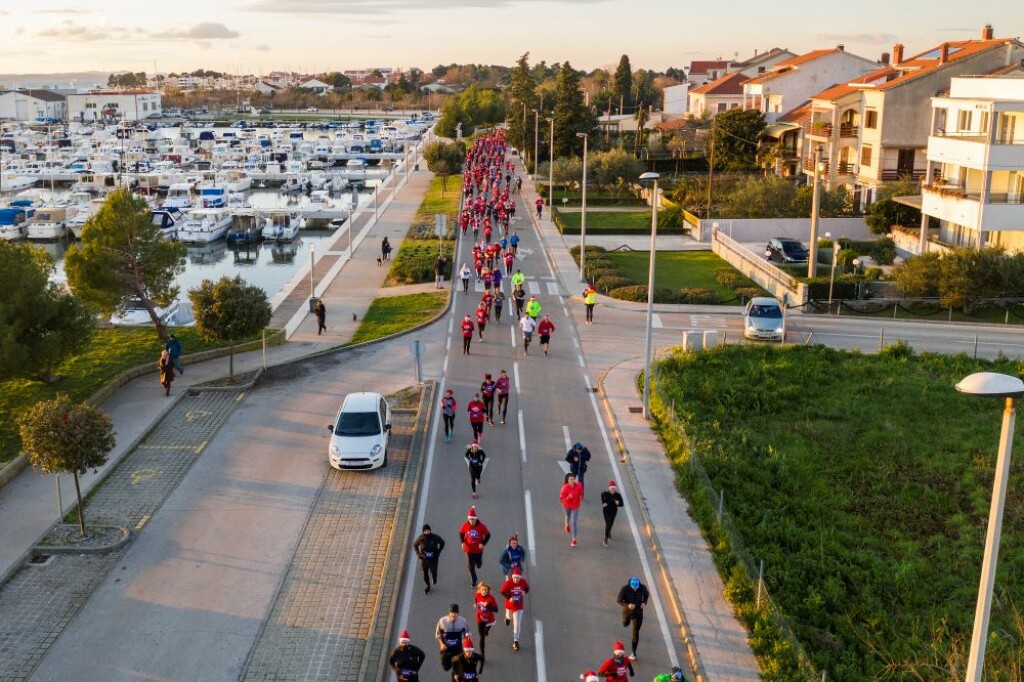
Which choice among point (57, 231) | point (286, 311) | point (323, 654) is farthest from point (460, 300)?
point (57, 231)

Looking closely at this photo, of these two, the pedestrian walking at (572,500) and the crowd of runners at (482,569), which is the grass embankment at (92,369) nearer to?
the crowd of runners at (482,569)

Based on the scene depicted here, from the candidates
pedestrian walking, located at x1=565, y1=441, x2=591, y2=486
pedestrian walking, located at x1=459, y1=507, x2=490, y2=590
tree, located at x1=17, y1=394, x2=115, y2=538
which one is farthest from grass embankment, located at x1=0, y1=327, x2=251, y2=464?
pedestrian walking, located at x1=565, y1=441, x2=591, y2=486

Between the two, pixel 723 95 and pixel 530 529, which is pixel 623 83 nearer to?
pixel 723 95

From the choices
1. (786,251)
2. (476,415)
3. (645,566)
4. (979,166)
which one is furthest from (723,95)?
(645,566)

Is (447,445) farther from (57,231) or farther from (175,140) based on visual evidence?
(175,140)

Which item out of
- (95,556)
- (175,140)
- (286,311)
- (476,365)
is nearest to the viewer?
(95,556)

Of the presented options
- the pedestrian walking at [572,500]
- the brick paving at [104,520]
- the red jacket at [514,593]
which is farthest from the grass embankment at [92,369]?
the red jacket at [514,593]

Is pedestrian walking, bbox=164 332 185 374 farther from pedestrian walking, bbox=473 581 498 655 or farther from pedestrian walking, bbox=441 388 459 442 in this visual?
pedestrian walking, bbox=473 581 498 655
